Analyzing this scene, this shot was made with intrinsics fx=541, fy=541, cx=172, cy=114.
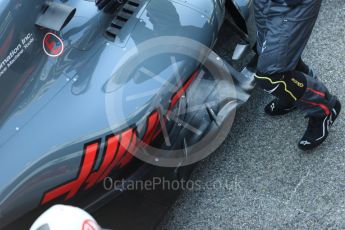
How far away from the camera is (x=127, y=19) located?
96.5 inches

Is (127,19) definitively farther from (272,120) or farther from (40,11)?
(272,120)

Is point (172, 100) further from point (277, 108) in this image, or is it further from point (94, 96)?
point (277, 108)

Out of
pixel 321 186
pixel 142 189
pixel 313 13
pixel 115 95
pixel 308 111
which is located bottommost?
pixel 321 186

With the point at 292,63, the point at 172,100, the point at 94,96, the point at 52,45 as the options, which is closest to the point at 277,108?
the point at 292,63

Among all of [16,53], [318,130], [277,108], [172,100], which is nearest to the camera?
[16,53]

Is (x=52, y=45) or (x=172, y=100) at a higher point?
(x=52, y=45)

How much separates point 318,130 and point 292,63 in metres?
0.51

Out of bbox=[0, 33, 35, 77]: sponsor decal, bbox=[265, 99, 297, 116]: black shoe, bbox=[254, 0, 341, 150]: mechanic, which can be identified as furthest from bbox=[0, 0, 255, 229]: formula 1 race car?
bbox=[265, 99, 297, 116]: black shoe

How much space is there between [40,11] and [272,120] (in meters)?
1.43

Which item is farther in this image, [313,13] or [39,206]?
[313,13]

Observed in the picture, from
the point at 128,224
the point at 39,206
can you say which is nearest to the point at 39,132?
the point at 39,206

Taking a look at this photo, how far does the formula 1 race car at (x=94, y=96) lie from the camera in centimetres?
212

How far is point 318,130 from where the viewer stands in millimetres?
2836

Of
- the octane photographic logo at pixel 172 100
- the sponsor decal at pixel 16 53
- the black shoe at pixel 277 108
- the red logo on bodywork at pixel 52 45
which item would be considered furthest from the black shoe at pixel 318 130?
the sponsor decal at pixel 16 53
